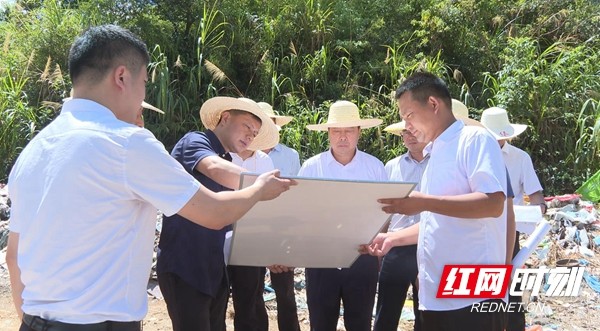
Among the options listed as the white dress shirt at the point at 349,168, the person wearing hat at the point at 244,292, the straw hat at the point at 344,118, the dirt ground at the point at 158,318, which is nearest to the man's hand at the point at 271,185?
the person wearing hat at the point at 244,292

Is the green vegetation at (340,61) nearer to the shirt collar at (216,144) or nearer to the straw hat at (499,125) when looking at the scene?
the straw hat at (499,125)

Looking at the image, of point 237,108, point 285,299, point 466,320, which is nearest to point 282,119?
point 285,299

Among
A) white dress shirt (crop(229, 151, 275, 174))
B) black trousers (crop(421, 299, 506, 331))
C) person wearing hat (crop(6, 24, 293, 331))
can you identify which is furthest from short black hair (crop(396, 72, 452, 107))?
white dress shirt (crop(229, 151, 275, 174))

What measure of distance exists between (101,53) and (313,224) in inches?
56.1

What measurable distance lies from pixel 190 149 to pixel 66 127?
1.26 meters

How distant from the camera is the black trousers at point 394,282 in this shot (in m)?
4.46

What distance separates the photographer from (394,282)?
14.8 feet

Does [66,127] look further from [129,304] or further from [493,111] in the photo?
[493,111]

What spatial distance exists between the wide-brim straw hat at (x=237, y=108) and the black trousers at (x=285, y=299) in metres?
1.12

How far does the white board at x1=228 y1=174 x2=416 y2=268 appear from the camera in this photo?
265 cm

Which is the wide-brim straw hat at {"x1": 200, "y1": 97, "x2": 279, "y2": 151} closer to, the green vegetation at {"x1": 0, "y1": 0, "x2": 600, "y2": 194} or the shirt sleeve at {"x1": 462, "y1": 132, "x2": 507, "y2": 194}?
the shirt sleeve at {"x1": 462, "y1": 132, "x2": 507, "y2": 194}

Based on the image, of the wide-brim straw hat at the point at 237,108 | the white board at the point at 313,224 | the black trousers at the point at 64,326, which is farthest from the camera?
the wide-brim straw hat at the point at 237,108

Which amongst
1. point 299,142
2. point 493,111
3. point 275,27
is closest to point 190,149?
point 493,111

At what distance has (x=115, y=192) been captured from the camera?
1866 millimetres
